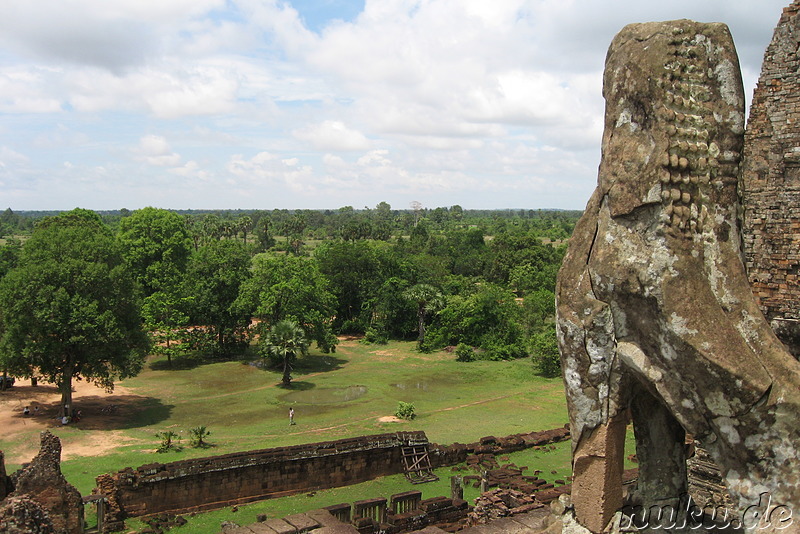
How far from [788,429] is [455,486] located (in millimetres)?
10623

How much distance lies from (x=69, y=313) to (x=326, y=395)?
9804 mm

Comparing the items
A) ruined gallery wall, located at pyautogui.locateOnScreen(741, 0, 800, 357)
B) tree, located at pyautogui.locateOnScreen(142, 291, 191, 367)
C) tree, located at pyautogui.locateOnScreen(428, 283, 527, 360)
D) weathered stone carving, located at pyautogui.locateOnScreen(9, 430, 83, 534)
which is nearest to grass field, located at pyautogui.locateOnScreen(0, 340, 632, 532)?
tree, located at pyautogui.locateOnScreen(142, 291, 191, 367)

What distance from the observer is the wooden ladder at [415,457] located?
16.1m

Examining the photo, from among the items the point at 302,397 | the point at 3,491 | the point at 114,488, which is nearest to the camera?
the point at 3,491

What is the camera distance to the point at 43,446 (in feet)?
35.7

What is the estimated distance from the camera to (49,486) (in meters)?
10.8

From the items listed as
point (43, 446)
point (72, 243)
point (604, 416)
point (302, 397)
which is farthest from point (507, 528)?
point (72, 243)

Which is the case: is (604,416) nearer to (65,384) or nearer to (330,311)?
(65,384)

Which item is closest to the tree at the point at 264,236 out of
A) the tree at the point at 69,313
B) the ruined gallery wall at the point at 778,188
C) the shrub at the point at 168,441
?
the tree at the point at 69,313

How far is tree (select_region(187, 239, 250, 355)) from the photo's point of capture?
31.4m

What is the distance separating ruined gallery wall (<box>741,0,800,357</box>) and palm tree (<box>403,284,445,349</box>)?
2774 cm

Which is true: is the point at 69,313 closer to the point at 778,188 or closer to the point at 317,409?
the point at 317,409

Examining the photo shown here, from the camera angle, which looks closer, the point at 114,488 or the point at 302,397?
the point at 114,488

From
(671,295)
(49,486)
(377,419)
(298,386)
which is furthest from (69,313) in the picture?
(671,295)
